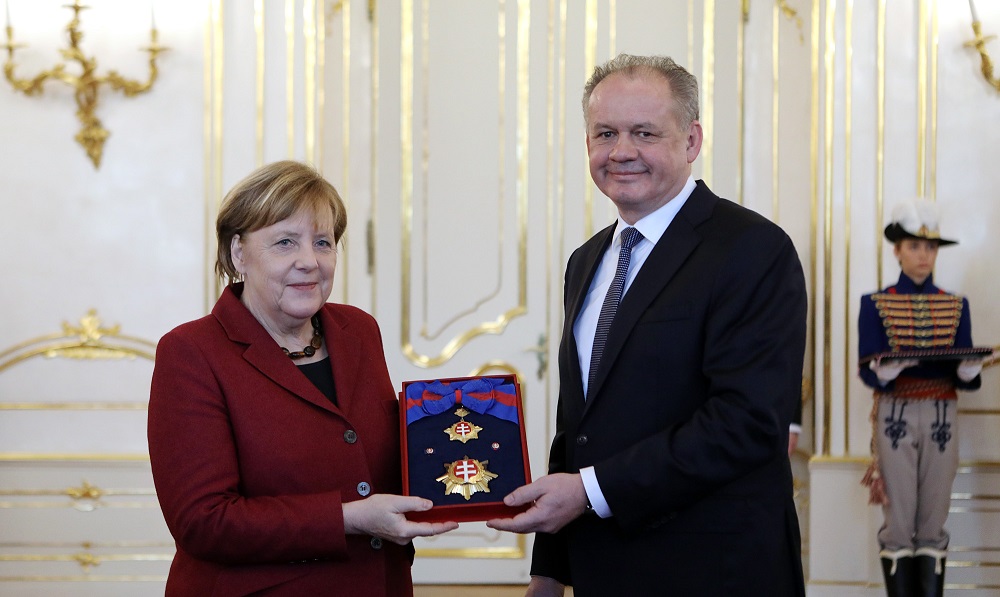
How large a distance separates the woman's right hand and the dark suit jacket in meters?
0.34

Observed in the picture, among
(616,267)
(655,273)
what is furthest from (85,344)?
(655,273)

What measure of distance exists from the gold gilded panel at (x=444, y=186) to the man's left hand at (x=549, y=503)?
A: 3.07 meters

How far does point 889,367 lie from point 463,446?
8.69ft

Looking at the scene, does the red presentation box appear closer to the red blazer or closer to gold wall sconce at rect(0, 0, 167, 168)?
the red blazer

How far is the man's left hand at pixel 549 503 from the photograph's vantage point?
1.92 metres

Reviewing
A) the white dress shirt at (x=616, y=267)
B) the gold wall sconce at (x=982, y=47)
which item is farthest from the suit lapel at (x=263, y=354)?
the gold wall sconce at (x=982, y=47)

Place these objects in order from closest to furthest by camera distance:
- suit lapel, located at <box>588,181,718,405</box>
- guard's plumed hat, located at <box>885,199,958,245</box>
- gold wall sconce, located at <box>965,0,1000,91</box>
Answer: suit lapel, located at <box>588,181,718,405</box> < guard's plumed hat, located at <box>885,199,958,245</box> < gold wall sconce, located at <box>965,0,1000,91</box>

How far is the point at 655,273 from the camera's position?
1987mm

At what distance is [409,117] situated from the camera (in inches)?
195

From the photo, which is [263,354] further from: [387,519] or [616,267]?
[616,267]

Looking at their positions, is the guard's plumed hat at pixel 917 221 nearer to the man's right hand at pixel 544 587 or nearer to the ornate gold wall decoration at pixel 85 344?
the man's right hand at pixel 544 587

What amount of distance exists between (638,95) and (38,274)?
325 centimetres

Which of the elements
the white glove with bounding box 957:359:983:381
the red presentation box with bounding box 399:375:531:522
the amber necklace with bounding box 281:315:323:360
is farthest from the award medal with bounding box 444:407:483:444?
the white glove with bounding box 957:359:983:381

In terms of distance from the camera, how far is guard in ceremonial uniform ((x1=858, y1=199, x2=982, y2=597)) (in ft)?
13.7
